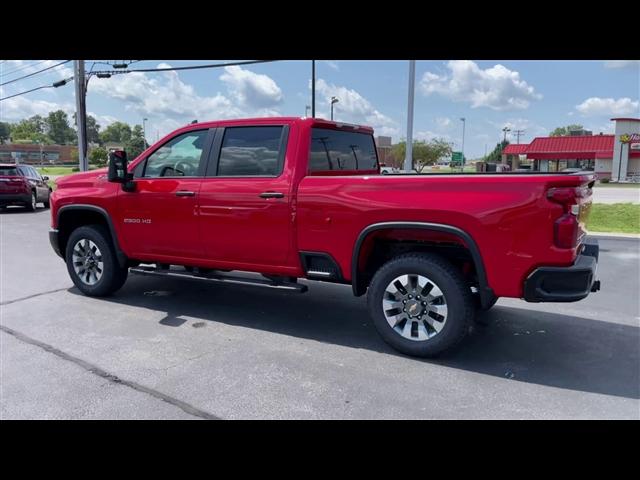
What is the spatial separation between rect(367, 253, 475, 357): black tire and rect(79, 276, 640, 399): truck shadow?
164mm

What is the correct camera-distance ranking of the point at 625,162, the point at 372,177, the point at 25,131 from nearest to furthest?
the point at 372,177
the point at 625,162
the point at 25,131

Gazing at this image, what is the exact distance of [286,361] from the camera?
420cm

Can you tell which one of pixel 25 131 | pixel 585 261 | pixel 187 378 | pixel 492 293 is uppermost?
pixel 25 131

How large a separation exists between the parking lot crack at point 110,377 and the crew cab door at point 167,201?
148cm

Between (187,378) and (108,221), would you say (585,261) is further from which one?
(108,221)

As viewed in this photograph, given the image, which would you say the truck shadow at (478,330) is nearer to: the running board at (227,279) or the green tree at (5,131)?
the running board at (227,279)

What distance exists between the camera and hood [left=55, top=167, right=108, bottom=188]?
595 centimetres

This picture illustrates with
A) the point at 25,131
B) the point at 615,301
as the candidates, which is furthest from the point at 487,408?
the point at 25,131

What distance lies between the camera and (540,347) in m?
4.54

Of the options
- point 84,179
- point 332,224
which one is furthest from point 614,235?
point 84,179

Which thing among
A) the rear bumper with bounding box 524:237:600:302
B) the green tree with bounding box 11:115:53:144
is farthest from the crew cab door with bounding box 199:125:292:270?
the green tree with bounding box 11:115:53:144

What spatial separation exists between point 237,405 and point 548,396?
2231 millimetres

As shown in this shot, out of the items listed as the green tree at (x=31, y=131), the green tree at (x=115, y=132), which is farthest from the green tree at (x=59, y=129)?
the green tree at (x=115, y=132)

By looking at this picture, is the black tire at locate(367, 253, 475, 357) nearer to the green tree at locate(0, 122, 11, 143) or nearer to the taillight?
the taillight
